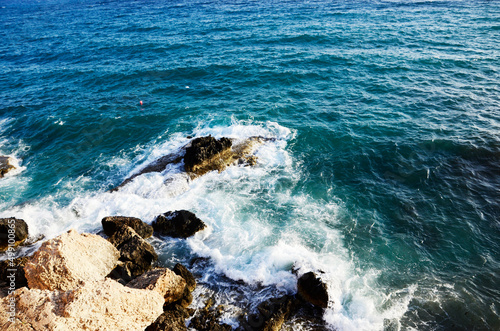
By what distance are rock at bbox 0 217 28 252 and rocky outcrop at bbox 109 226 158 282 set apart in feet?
20.5

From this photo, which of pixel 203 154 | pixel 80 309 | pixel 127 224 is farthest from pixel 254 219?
pixel 80 309

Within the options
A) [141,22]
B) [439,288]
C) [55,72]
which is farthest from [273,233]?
[141,22]

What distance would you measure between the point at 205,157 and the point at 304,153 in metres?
8.01

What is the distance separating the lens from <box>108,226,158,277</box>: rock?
15.6 metres

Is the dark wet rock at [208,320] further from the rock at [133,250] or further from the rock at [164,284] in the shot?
the rock at [133,250]

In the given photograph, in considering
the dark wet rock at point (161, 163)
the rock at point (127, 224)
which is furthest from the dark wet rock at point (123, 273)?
the dark wet rock at point (161, 163)

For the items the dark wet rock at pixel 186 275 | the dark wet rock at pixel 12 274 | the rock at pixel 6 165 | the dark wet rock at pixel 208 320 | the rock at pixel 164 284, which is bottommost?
the rock at pixel 6 165

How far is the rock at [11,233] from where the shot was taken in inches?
689

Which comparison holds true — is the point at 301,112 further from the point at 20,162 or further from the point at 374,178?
the point at 20,162

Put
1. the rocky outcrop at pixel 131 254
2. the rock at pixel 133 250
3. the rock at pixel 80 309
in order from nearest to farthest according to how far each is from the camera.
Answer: the rock at pixel 80 309 < the rocky outcrop at pixel 131 254 < the rock at pixel 133 250

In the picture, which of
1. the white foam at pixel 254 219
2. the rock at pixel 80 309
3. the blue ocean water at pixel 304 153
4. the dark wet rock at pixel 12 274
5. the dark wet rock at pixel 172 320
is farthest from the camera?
the blue ocean water at pixel 304 153

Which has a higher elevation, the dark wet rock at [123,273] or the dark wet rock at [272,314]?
the dark wet rock at [123,273]

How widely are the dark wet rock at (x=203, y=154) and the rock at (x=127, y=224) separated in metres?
6.00

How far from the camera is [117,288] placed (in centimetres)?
1168
